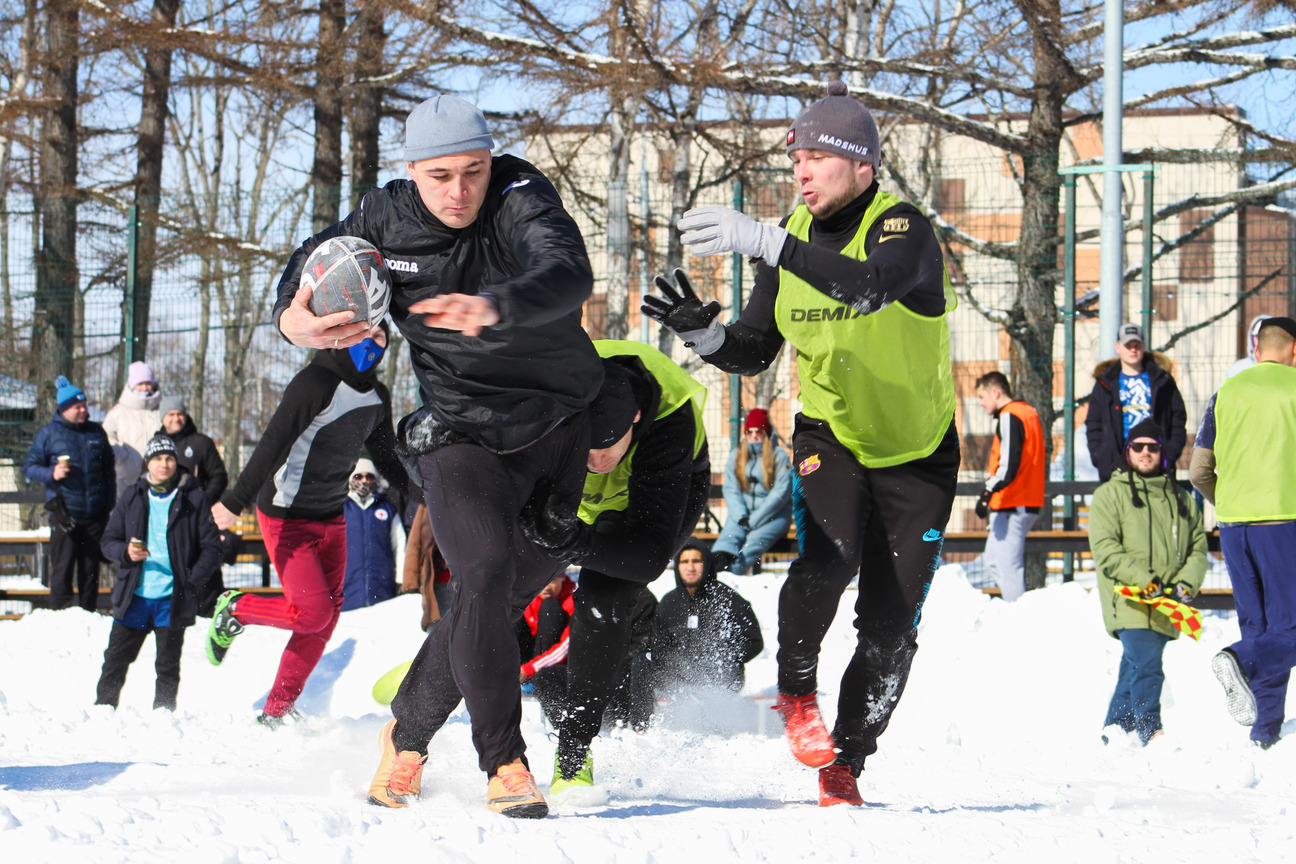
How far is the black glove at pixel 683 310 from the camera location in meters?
3.96

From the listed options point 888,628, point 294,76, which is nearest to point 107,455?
point 294,76

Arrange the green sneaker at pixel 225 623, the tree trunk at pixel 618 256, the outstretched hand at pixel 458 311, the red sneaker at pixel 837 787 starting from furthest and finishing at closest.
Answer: the tree trunk at pixel 618 256 → the green sneaker at pixel 225 623 → the red sneaker at pixel 837 787 → the outstretched hand at pixel 458 311

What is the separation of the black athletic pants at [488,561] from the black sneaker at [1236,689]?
3776 mm

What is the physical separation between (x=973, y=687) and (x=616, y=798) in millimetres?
3626

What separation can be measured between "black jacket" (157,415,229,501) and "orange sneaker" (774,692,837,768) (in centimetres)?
618

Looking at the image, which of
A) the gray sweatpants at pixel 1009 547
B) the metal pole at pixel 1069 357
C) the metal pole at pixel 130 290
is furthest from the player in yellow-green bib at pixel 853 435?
the metal pole at pixel 130 290

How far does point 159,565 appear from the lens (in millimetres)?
6727

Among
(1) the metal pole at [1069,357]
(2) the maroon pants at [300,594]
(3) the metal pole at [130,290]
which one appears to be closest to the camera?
(2) the maroon pants at [300,594]

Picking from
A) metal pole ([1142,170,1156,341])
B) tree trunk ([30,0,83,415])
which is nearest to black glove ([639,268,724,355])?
metal pole ([1142,170,1156,341])

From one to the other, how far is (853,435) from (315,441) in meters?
2.96

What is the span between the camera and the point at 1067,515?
385 inches

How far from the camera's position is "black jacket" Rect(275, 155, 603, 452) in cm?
331

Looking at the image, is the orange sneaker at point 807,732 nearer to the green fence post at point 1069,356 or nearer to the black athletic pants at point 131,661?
the black athletic pants at point 131,661

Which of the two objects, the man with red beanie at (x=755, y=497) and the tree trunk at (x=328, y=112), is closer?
the man with red beanie at (x=755, y=497)
